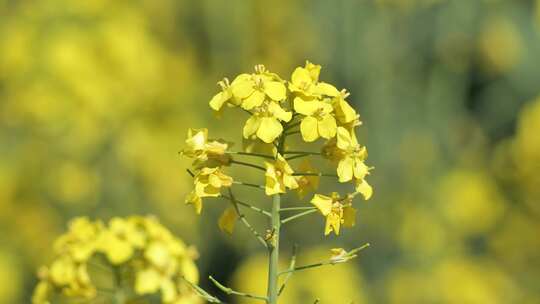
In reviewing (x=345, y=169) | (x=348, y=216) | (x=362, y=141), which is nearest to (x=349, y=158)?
(x=345, y=169)

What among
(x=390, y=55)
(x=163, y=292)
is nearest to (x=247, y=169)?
(x=390, y=55)

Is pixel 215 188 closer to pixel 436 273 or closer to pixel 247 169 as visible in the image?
pixel 436 273

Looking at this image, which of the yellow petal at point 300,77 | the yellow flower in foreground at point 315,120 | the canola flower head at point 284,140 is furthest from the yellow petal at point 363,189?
the yellow petal at point 300,77

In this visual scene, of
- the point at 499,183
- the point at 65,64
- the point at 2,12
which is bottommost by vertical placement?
the point at 499,183

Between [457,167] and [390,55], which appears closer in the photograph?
[390,55]

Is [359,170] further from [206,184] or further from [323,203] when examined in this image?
[206,184]

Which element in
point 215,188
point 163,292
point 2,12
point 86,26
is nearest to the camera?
point 215,188
